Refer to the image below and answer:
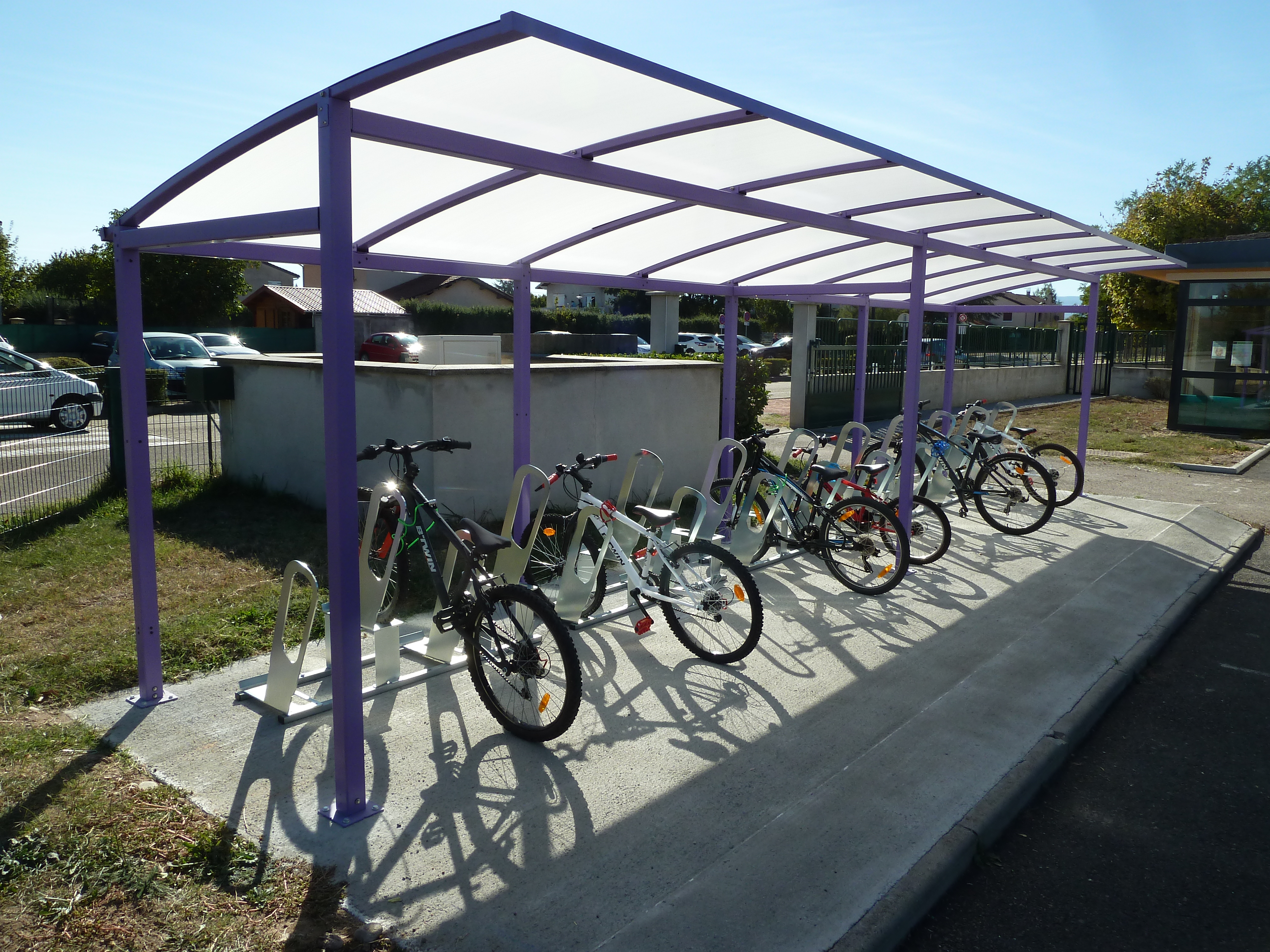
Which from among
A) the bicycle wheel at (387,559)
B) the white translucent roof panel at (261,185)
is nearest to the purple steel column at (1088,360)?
the bicycle wheel at (387,559)

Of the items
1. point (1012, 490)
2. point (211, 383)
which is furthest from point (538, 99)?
point (211, 383)

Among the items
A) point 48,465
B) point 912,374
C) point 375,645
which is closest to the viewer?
point 375,645

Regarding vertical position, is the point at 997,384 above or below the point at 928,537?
above

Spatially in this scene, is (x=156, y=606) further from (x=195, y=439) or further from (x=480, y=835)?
(x=195, y=439)

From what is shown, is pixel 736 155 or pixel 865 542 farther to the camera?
pixel 865 542

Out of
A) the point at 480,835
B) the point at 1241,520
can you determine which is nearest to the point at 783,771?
the point at 480,835

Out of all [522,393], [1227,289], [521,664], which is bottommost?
[521,664]

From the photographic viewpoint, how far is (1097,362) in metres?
23.9

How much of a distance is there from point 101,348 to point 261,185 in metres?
29.5

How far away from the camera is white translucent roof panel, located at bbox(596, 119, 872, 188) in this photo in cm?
412

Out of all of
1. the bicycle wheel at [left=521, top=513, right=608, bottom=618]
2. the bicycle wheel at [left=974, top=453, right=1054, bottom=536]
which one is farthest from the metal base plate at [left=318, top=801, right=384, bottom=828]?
the bicycle wheel at [left=974, top=453, right=1054, bottom=536]

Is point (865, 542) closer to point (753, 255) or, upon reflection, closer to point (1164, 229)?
point (753, 255)

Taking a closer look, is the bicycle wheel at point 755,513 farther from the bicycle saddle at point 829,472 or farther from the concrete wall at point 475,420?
the concrete wall at point 475,420

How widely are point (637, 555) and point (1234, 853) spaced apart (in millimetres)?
2848
